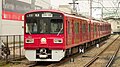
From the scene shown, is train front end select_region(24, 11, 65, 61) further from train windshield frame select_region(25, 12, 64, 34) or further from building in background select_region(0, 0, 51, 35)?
building in background select_region(0, 0, 51, 35)

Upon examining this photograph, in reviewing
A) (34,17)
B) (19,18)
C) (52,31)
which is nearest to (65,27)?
(52,31)

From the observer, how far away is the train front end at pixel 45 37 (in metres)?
14.1

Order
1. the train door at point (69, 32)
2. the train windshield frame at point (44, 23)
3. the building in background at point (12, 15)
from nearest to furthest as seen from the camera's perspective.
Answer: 1. the train windshield frame at point (44, 23)
2. the train door at point (69, 32)
3. the building in background at point (12, 15)

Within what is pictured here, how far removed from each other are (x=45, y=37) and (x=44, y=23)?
0.69 m

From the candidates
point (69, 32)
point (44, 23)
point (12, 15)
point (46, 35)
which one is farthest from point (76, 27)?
point (12, 15)

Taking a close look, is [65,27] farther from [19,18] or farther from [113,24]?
[113,24]

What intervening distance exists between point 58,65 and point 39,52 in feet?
3.54

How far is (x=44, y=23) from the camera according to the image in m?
14.4

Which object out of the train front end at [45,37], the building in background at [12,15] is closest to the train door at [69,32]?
the train front end at [45,37]

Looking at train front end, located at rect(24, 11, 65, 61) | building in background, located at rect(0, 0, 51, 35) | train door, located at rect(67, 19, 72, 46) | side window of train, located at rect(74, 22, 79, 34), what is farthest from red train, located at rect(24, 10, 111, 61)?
building in background, located at rect(0, 0, 51, 35)

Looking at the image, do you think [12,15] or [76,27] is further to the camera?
[12,15]

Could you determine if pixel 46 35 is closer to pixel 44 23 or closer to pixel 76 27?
pixel 44 23

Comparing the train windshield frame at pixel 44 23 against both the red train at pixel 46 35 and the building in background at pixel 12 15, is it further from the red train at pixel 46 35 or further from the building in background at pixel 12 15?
the building in background at pixel 12 15

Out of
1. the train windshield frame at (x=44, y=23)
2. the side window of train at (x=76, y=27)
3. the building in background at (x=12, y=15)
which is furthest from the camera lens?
the building in background at (x=12, y=15)
